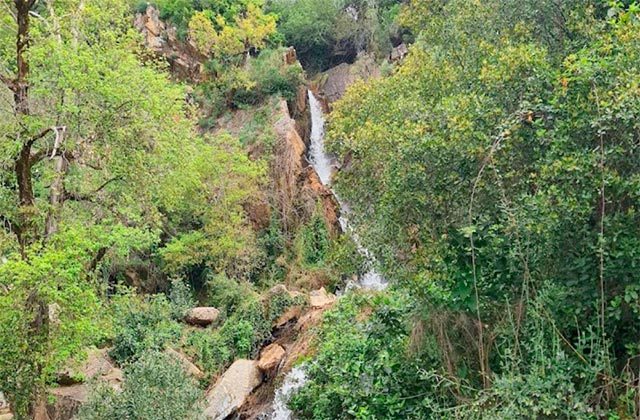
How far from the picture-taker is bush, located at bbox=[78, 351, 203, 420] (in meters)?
8.05

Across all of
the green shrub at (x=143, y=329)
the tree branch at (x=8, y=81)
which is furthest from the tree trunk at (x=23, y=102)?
the green shrub at (x=143, y=329)

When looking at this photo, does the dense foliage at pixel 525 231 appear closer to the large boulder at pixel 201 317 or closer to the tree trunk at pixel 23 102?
the tree trunk at pixel 23 102

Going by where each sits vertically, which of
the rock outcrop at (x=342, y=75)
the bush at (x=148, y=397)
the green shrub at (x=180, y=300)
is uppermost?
the rock outcrop at (x=342, y=75)

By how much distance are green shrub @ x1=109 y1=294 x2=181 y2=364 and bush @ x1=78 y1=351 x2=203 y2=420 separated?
4621 millimetres

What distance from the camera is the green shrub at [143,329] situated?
45.2 ft

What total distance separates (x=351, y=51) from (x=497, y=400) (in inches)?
1148

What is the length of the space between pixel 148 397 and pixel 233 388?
12.9ft

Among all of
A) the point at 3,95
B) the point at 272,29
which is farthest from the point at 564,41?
the point at 272,29

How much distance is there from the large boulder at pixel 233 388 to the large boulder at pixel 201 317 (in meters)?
3.61

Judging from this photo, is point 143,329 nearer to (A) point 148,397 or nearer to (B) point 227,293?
(B) point 227,293

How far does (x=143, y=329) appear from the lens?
1454 cm

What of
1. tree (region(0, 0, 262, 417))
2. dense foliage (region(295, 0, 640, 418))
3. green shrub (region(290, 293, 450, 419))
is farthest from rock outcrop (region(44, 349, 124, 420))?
dense foliage (region(295, 0, 640, 418))

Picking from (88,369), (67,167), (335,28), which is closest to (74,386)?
(88,369)

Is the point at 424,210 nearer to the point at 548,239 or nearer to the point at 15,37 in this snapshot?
the point at 548,239
